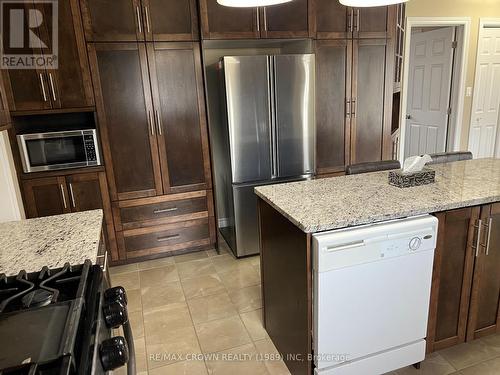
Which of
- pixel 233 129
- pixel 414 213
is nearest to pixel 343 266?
pixel 414 213

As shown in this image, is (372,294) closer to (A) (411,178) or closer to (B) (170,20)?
(A) (411,178)

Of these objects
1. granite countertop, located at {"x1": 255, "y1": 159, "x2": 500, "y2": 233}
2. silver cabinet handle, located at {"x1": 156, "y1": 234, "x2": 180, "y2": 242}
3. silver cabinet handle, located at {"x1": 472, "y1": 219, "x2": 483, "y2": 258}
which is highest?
granite countertop, located at {"x1": 255, "y1": 159, "x2": 500, "y2": 233}

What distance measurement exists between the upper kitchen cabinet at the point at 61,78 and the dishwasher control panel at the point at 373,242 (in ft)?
7.48

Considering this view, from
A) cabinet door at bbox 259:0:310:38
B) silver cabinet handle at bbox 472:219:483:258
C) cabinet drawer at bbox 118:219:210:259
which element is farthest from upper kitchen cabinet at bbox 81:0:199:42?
silver cabinet handle at bbox 472:219:483:258

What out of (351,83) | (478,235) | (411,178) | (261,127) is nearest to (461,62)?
(351,83)

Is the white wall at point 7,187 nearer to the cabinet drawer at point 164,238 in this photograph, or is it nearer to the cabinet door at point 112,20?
the cabinet drawer at point 164,238

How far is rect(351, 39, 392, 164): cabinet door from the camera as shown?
3.37 m

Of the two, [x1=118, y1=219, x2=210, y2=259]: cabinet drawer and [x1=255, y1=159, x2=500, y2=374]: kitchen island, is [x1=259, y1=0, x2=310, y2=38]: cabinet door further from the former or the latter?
[x1=118, y1=219, x2=210, y2=259]: cabinet drawer

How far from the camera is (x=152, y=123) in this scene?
299cm

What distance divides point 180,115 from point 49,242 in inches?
70.3

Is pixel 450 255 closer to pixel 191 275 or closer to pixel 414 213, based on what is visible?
pixel 414 213

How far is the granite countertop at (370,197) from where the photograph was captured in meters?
1.58

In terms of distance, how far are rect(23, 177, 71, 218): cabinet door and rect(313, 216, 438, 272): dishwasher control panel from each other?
230 centimetres

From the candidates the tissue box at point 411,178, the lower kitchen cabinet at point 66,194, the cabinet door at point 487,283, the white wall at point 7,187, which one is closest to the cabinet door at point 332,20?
the tissue box at point 411,178
